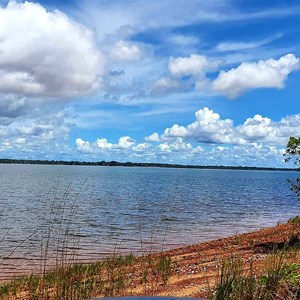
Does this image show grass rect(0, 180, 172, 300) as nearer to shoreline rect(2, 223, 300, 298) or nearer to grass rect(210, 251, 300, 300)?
shoreline rect(2, 223, 300, 298)

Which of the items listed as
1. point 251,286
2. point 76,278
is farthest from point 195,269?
point 251,286

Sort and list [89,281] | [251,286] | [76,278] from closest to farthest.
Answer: [251,286]
[76,278]
[89,281]

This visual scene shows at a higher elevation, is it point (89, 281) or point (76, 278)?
point (76, 278)

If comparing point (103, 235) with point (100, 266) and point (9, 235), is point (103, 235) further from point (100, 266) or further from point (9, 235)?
point (100, 266)

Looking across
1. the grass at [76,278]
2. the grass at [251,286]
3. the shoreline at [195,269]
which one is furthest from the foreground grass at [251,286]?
the grass at [76,278]

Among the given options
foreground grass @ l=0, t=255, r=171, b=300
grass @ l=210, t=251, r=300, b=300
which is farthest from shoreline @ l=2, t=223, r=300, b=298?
grass @ l=210, t=251, r=300, b=300

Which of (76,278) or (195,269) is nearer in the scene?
(76,278)

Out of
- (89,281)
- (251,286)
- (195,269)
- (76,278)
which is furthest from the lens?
(195,269)

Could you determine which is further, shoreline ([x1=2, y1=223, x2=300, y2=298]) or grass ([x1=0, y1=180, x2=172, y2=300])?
shoreline ([x1=2, y1=223, x2=300, y2=298])

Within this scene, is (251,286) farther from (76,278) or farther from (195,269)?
(195,269)

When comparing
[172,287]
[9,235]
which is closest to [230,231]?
[9,235]

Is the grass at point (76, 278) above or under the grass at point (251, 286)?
under

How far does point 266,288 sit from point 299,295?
60cm

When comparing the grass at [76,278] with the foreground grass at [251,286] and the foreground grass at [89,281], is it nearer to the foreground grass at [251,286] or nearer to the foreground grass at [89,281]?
the foreground grass at [89,281]
